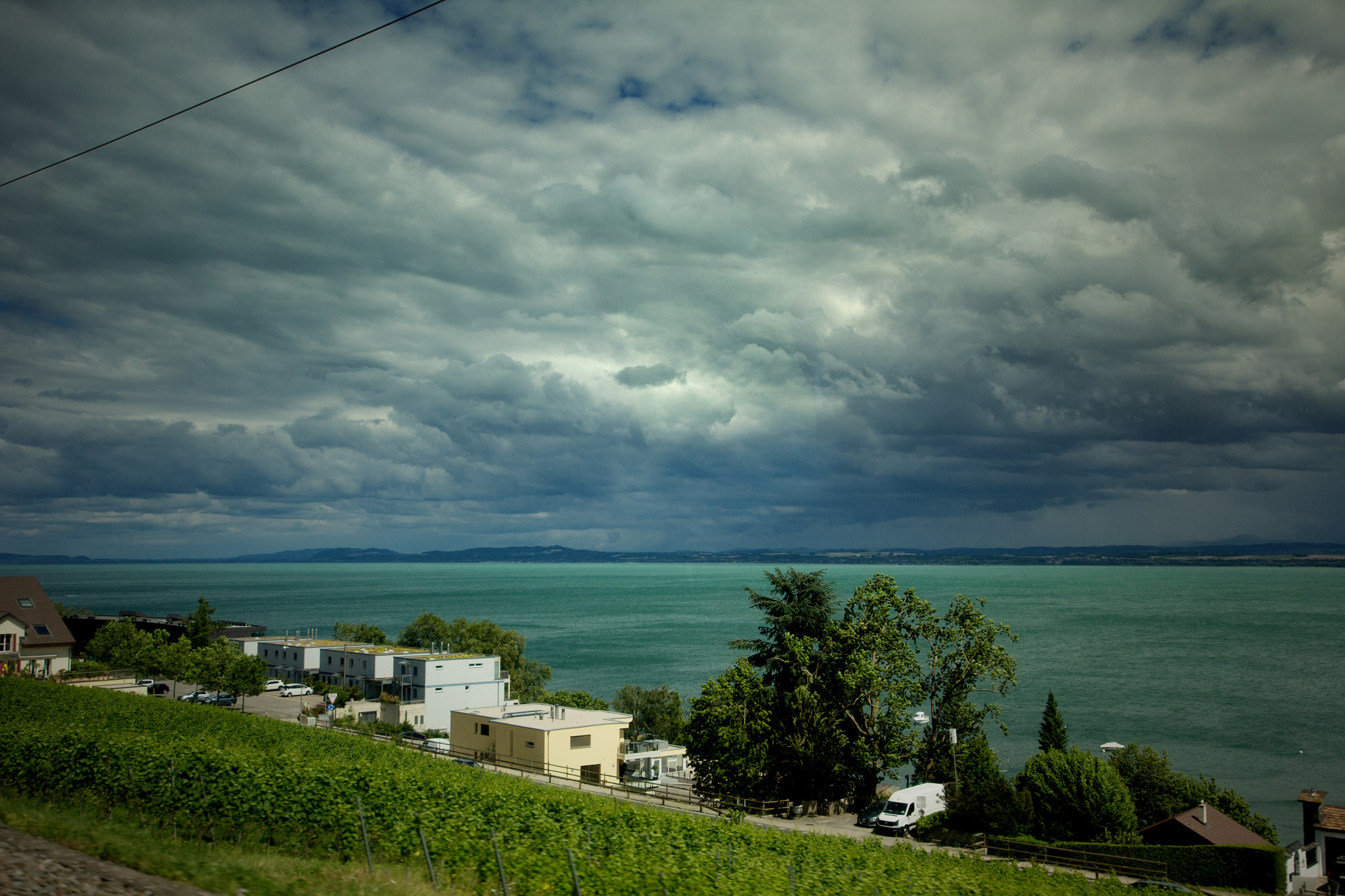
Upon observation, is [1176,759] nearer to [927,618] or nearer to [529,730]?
[927,618]

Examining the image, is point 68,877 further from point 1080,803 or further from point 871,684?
point 1080,803

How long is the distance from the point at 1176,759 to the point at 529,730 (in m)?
52.7

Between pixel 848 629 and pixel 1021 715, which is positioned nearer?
pixel 848 629

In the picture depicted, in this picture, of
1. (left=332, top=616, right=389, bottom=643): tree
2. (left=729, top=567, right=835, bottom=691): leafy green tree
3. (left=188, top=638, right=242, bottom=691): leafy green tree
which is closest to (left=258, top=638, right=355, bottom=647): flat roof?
(left=332, top=616, right=389, bottom=643): tree

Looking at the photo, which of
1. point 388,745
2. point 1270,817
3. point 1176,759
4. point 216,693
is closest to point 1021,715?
point 1176,759

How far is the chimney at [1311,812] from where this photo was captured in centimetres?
2938

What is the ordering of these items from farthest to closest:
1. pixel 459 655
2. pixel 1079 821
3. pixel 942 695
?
pixel 459 655 → pixel 942 695 → pixel 1079 821

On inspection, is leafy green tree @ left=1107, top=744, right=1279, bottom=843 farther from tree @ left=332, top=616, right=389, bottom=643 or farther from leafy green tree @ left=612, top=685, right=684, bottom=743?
tree @ left=332, top=616, right=389, bottom=643

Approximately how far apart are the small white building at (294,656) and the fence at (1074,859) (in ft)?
212

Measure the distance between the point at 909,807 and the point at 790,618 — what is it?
9.75 m

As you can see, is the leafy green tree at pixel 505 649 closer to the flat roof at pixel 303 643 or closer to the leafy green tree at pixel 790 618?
the flat roof at pixel 303 643

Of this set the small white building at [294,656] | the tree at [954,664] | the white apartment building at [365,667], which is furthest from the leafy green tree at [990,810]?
the small white building at [294,656]

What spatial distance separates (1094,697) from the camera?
84312 millimetres

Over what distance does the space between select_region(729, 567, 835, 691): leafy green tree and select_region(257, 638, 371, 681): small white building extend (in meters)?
52.8
